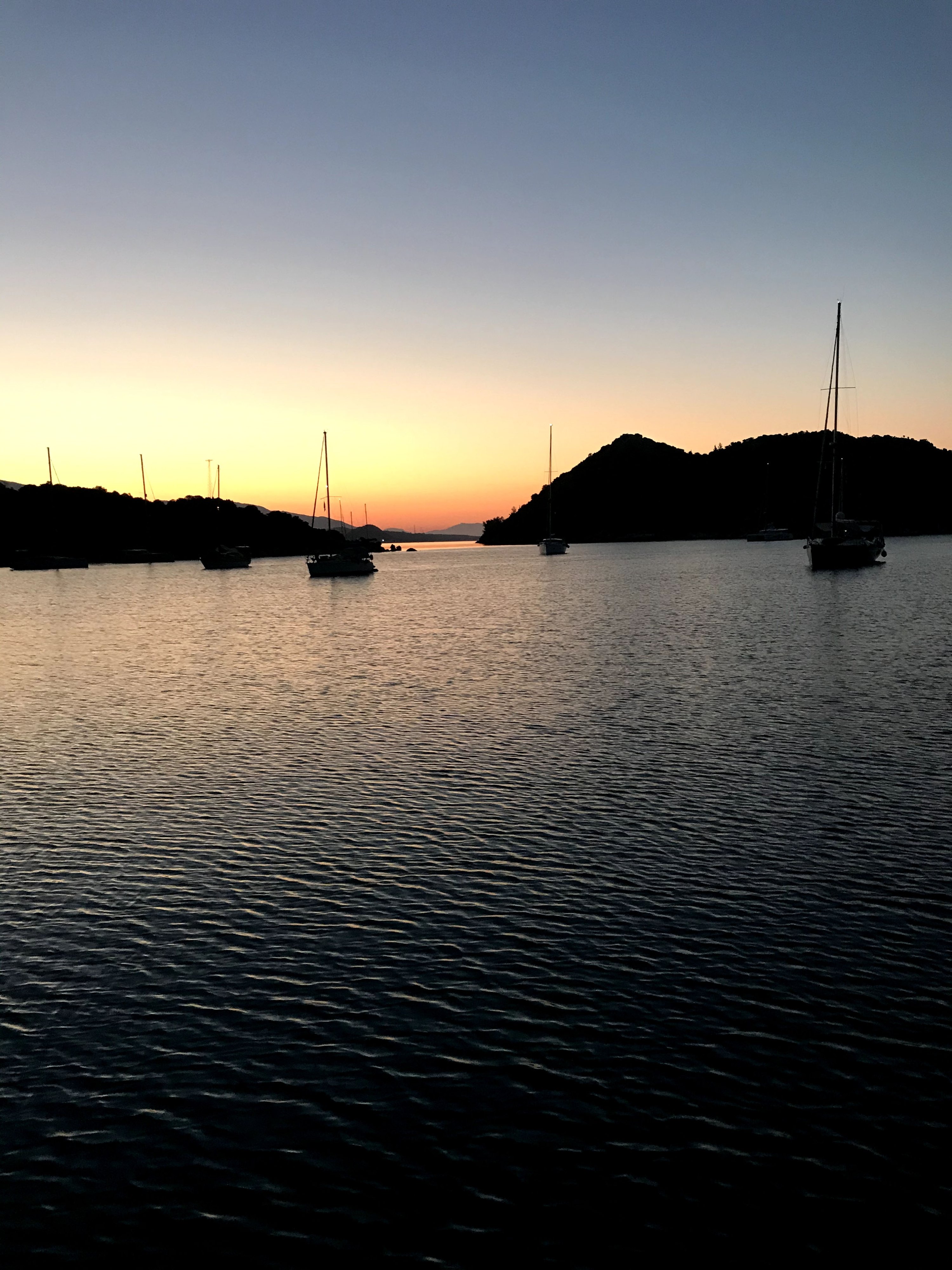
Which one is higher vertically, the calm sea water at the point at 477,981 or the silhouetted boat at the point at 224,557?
the silhouetted boat at the point at 224,557

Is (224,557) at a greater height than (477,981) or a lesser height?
greater

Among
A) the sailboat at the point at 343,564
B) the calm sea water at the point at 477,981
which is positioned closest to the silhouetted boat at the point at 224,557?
the sailboat at the point at 343,564

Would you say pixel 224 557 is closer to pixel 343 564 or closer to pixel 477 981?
pixel 343 564

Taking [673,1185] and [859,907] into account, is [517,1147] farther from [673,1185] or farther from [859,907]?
[859,907]

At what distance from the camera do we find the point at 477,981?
14242 millimetres

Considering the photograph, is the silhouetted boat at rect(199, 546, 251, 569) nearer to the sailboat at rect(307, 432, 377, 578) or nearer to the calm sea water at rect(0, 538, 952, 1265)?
the sailboat at rect(307, 432, 377, 578)

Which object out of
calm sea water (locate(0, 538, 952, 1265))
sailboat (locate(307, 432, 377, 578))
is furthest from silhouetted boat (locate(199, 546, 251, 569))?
calm sea water (locate(0, 538, 952, 1265))

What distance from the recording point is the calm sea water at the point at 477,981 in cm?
962

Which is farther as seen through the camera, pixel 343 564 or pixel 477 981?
pixel 343 564

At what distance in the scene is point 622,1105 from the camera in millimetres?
11039

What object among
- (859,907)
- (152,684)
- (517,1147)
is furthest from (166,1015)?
(152,684)

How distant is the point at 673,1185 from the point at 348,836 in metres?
12.9

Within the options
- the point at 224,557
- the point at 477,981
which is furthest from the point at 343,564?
the point at 477,981

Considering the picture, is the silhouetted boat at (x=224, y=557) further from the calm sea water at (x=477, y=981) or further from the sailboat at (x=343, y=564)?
the calm sea water at (x=477, y=981)
